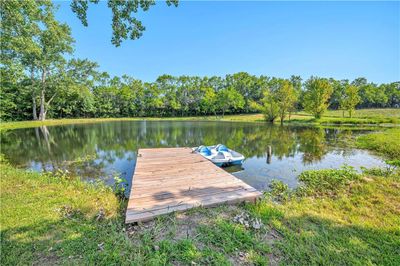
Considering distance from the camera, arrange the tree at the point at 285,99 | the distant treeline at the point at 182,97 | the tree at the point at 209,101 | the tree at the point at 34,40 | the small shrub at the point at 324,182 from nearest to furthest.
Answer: the small shrub at the point at 324,182 < the tree at the point at 34,40 < the tree at the point at 285,99 < the distant treeline at the point at 182,97 < the tree at the point at 209,101

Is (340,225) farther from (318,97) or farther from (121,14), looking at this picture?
(318,97)

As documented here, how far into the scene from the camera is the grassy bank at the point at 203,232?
258 centimetres

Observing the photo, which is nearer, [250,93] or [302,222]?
[302,222]

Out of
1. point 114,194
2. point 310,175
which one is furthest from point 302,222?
point 114,194

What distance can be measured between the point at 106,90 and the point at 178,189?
5613 centimetres

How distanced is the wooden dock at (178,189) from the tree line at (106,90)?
13.3 m

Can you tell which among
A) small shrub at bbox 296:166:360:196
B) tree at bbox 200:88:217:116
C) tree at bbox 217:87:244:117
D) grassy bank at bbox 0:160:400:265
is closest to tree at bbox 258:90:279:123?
tree at bbox 217:87:244:117

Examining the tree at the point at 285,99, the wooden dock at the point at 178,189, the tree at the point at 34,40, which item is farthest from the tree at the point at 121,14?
the tree at the point at 285,99

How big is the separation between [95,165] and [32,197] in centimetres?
450

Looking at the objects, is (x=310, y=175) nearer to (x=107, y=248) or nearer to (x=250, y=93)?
(x=107, y=248)

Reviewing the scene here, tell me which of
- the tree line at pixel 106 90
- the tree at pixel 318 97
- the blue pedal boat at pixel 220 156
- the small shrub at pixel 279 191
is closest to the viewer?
the small shrub at pixel 279 191

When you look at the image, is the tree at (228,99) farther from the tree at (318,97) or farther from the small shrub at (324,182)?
the small shrub at (324,182)

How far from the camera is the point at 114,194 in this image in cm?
534

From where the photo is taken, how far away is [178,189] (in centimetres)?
469
